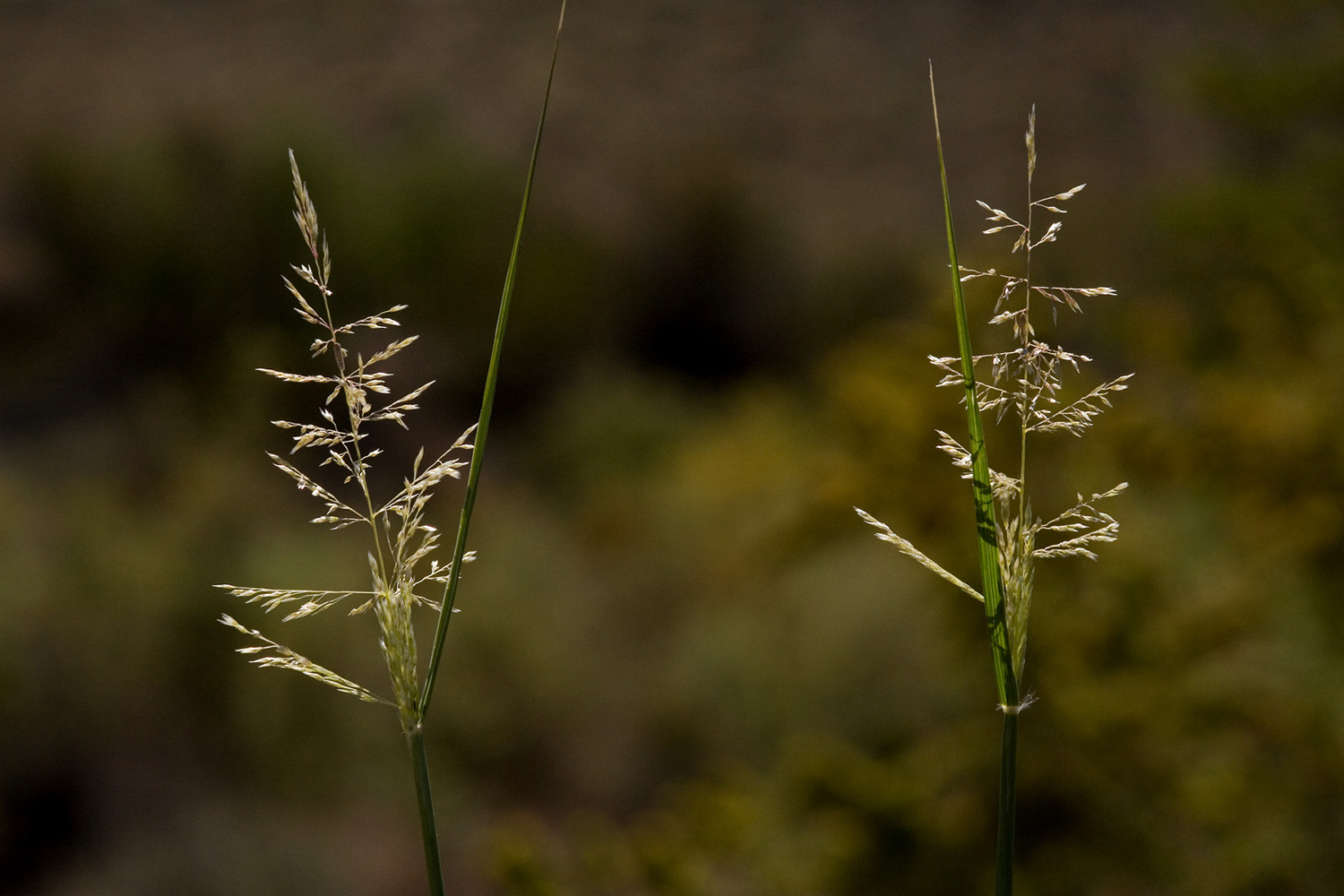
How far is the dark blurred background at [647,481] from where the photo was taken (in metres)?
1.89

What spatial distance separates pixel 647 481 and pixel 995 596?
5.04 metres

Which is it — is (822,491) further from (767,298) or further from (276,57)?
(276,57)

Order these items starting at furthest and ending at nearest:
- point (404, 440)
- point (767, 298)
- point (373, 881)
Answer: point (767, 298), point (404, 440), point (373, 881)

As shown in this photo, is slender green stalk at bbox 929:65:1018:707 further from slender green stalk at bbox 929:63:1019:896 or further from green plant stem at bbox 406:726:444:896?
green plant stem at bbox 406:726:444:896

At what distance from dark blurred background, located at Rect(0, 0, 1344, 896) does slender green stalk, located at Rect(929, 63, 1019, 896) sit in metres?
0.93

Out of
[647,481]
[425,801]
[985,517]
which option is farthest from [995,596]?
[647,481]

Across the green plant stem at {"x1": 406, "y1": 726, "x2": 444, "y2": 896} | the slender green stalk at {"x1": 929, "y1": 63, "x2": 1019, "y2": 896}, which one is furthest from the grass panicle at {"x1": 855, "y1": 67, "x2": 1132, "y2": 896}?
the green plant stem at {"x1": 406, "y1": 726, "x2": 444, "y2": 896}

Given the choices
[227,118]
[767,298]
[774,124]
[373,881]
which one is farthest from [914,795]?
[774,124]

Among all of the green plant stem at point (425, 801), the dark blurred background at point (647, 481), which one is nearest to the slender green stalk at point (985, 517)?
the green plant stem at point (425, 801)

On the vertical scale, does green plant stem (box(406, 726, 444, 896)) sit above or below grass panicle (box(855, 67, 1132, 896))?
below

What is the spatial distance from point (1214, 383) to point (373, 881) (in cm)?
286

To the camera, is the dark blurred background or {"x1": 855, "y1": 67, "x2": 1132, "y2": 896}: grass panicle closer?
{"x1": 855, "y1": 67, "x2": 1132, "y2": 896}: grass panicle

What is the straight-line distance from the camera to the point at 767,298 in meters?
7.80

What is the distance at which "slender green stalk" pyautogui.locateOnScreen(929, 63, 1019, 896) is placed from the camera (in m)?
0.26
